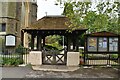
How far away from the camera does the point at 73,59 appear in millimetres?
16734

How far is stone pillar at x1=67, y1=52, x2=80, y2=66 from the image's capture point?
16672 mm

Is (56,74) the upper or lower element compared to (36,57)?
lower

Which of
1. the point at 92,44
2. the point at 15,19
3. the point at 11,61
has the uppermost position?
the point at 15,19

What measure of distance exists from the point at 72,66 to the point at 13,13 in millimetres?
21906

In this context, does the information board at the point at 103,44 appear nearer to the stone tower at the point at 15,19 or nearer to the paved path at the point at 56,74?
the paved path at the point at 56,74

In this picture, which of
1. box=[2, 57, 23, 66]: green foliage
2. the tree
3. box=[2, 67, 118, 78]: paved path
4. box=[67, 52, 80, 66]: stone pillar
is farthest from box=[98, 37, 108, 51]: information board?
the tree

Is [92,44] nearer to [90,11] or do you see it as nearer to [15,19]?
[90,11]

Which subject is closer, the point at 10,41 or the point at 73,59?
the point at 73,59

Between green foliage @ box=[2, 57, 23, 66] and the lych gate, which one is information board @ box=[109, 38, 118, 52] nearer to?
the lych gate

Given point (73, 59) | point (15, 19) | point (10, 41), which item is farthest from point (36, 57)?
point (15, 19)

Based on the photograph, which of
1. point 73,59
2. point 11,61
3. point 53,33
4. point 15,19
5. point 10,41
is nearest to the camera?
point 73,59

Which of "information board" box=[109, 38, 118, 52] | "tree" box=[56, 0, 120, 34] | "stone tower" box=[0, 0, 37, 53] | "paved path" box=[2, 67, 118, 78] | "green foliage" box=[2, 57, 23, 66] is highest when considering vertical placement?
"stone tower" box=[0, 0, 37, 53]

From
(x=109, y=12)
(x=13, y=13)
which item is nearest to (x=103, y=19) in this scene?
(x=109, y=12)

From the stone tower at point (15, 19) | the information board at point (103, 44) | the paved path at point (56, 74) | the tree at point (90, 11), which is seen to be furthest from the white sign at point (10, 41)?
the tree at point (90, 11)
